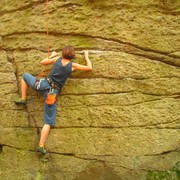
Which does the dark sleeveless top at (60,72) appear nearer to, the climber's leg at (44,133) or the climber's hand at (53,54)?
the climber's hand at (53,54)

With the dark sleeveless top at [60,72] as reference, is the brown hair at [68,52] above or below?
above

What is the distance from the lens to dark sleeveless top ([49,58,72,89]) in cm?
541

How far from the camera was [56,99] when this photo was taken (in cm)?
583

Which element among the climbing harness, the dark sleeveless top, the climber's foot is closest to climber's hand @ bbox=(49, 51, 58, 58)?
the dark sleeveless top

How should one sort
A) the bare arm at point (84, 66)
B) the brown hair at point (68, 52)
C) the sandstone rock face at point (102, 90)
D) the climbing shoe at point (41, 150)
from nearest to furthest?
the brown hair at point (68, 52) < the bare arm at point (84, 66) < the sandstone rock face at point (102, 90) < the climbing shoe at point (41, 150)

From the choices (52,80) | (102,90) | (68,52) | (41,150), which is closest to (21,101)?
(52,80)

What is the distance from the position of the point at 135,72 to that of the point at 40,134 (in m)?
2.66

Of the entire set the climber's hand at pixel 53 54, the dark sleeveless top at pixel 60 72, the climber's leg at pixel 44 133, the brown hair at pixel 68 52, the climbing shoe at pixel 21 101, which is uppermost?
the brown hair at pixel 68 52

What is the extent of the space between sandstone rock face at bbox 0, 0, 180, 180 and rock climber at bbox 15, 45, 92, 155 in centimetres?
24

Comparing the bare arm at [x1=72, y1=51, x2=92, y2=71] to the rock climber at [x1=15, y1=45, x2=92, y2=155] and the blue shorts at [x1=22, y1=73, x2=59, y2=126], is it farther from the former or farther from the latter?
the blue shorts at [x1=22, y1=73, x2=59, y2=126]

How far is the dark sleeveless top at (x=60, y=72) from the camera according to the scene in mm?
5414

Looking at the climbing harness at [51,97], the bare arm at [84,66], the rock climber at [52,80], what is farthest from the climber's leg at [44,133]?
the bare arm at [84,66]

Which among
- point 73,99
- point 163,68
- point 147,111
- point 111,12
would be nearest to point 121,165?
point 147,111

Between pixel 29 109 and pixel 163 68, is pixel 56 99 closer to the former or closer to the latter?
pixel 29 109
